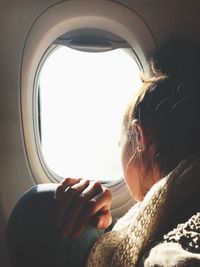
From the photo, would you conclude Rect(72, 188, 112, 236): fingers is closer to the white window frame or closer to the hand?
the hand

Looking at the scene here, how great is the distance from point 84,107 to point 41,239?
20.8 inches

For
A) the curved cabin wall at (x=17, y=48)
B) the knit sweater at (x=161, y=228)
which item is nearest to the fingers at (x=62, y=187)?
the knit sweater at (x=161, y=228)

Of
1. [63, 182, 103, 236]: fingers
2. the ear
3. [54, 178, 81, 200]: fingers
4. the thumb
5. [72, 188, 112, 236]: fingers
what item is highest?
the ear

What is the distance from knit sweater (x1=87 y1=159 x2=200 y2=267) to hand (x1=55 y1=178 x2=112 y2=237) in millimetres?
44

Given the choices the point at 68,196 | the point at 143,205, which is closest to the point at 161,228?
the point at 143,205

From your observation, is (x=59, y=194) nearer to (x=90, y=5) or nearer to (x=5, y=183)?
(x=5, y=183)

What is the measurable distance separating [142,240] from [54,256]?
151 mm

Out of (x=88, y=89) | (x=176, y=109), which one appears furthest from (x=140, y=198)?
(x=88, y=89)

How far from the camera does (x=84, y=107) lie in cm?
122

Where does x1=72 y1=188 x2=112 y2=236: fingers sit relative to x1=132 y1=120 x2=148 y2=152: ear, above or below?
below

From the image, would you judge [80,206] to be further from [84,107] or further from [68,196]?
[84,107]

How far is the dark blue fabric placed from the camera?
75 cm

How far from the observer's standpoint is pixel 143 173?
937 millimetres

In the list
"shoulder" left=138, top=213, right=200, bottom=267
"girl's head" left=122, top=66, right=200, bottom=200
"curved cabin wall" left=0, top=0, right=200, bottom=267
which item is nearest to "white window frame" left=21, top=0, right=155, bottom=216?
"curved cabin wall" left=0, top=0, right=200, bottom=267
